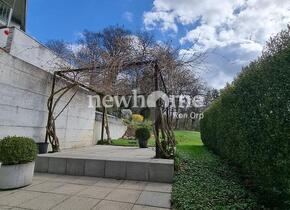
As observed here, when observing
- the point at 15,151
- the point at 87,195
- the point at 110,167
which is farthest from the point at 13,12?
the point at 87,195

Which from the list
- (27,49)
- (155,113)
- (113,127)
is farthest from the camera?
(113,127)

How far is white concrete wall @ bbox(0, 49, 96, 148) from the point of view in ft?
14.2

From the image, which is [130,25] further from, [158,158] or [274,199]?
[274,199]

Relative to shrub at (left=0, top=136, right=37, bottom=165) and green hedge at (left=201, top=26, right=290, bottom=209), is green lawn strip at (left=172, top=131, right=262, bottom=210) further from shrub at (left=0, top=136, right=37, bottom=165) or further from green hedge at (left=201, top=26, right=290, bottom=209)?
shrub at (left=0, top=136, right=37, bottom=165)

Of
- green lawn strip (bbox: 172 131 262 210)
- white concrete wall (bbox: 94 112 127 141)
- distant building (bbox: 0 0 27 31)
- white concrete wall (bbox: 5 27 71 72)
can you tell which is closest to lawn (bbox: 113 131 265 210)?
green lawn strip (bbox: 172 131 262 210)

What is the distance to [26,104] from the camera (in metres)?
4.96

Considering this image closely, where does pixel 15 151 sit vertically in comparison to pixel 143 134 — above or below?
below

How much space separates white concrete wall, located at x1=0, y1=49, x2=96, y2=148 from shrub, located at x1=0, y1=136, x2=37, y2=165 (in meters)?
1.10

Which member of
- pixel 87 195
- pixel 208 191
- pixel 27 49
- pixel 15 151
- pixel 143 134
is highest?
pixel 27 49

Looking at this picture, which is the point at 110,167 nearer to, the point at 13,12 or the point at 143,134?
the point at 143,134

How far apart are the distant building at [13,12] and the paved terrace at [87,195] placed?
12.0 m

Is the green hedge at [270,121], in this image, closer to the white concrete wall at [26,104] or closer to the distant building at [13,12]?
the white concrete wall at [26,104]

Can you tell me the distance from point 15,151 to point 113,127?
348 inches

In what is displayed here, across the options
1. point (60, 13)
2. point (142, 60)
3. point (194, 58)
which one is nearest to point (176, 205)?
point (142, 60)
